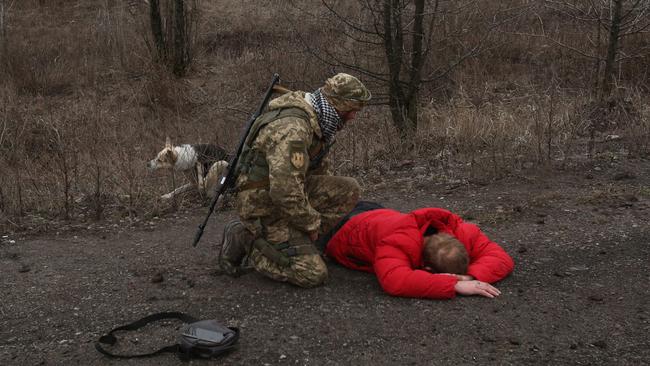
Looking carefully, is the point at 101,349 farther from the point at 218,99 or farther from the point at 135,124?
the point at 218,99

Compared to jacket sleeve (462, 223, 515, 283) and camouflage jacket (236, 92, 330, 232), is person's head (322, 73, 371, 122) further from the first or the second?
jacket sleeve (462, 223, 515, 283)

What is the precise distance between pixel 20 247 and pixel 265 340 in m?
2.59

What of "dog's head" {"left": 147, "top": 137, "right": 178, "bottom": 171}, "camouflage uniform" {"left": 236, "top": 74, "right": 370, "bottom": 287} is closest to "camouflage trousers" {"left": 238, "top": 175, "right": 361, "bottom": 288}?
"camouflage uniform" {"left": 236, "top": 74, "right": 370, "bottom": 287}

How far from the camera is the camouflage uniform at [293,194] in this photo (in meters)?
3.70

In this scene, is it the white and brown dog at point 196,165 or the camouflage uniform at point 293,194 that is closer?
the camouflage uniform at point 293,194

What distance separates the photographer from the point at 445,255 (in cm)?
371

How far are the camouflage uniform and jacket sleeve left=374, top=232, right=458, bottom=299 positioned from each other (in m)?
0.40

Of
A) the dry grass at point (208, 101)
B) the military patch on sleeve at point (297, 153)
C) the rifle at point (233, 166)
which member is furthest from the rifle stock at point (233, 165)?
the dry grass at point (208, 101)

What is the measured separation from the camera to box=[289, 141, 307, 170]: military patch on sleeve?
12.1 feet

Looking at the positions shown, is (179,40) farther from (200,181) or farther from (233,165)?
(233,165)

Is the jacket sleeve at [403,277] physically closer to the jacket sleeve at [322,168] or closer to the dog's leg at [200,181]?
the jacket sleeve at [322,168]

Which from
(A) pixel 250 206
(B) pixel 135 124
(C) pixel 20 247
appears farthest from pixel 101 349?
(B) pixel 135 124

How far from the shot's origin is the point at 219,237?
515cm

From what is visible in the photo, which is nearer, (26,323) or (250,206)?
(26,323)
